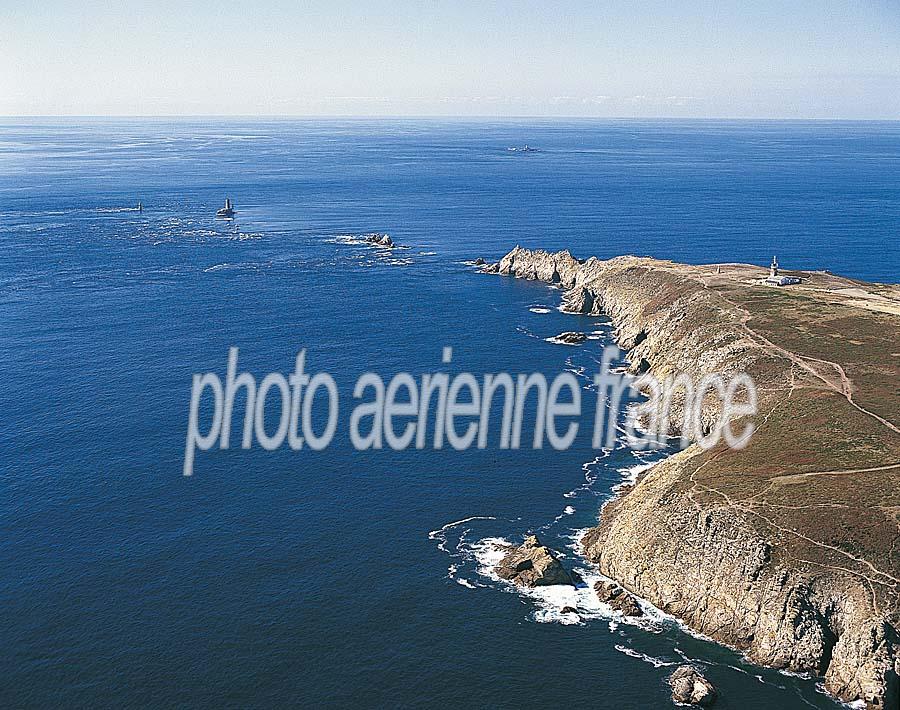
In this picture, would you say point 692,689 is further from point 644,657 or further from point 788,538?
point 788,538

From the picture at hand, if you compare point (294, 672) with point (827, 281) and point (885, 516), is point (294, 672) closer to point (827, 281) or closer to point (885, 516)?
point (885, 516)

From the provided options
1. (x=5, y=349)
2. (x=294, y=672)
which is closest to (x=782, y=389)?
(x=294, y=672)

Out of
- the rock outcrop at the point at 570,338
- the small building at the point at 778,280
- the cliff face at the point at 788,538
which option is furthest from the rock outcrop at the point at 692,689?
the small building at the point at 778,280

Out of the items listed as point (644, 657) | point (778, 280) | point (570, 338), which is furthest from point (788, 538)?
point (778, 280)

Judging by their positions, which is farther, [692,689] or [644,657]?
[644,657]

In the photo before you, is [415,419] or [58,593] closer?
[58,593]

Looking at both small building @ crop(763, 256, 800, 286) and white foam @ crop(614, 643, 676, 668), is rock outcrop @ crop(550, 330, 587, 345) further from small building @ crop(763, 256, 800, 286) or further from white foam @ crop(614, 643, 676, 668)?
white foam @ crop(614, 643, 676, 668)
